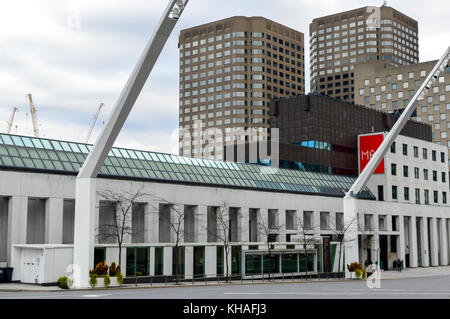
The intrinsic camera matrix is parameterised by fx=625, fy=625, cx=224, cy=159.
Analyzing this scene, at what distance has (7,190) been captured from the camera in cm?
4484

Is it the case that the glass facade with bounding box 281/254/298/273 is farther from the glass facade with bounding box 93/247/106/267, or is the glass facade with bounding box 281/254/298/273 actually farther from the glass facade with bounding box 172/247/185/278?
the glass facade with bounding box 93/247/106/267

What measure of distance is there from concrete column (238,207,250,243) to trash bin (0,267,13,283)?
2614cm

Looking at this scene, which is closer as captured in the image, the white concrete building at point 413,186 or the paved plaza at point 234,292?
the paved plaza at point 234,292

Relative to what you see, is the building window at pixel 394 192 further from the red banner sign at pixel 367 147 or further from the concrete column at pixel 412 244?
the red banner sign at pixel 367 147

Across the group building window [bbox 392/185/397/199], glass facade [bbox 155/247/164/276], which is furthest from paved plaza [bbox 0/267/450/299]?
building window [bbox 392/185/397/199]

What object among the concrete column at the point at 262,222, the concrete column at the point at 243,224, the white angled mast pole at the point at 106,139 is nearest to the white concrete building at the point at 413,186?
the concrete column at the point at 262,222

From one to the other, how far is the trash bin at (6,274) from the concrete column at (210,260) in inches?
723

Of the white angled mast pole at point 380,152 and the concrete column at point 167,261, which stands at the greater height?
the white angled mast pole at point 380,152

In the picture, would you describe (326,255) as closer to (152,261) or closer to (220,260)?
(220,260)

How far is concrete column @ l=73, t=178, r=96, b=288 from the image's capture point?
36469mm

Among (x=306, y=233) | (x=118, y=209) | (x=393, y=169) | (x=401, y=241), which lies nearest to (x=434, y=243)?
(x=401, y=241)

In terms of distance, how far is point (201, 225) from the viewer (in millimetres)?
59750

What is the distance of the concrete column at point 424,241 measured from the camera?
9362 cm

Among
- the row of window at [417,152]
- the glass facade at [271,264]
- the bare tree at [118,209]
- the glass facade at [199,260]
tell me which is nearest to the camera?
the bare tree at [118,209]
